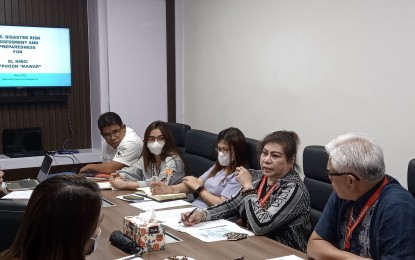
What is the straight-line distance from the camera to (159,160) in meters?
3.62

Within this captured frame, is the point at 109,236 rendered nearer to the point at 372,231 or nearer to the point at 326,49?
the point at 372,231

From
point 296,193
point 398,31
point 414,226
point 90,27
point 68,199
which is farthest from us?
point 90,27

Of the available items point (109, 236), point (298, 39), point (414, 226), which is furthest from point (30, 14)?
point (414, 226)

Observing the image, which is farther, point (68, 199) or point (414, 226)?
point (414, 226)

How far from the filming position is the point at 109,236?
230 cm

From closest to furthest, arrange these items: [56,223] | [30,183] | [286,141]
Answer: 1. [56,223]
2. [286,141]
3. [30,183]

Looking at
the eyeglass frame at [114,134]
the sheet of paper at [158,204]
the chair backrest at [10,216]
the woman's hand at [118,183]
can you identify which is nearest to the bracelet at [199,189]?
the sheet of paper at [158,204]

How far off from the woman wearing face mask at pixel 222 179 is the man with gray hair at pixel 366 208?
1.02 metres

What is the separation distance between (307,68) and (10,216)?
2654 millimetres

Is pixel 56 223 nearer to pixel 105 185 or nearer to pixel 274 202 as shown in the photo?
pixel 274 202

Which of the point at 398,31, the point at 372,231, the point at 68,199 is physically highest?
the point at 398,31

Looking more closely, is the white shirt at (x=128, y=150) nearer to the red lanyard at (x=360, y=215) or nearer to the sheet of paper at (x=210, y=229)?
the sheet of paper at (x=210, y=229)

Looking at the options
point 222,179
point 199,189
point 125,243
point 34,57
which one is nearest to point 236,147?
point 222,179

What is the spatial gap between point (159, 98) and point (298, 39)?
82.4 inches
